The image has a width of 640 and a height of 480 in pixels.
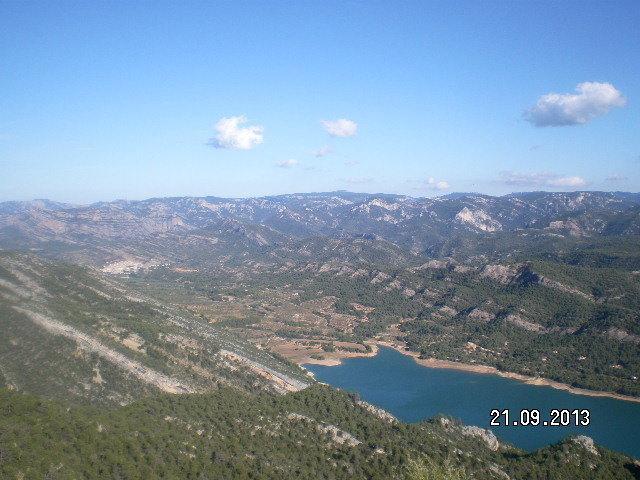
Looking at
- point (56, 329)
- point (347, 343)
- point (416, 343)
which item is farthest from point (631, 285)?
point (56, 329)

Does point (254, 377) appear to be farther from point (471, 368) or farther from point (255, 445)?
point (471, 368)

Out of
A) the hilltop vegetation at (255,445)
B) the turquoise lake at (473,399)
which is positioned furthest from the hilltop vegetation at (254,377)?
the turquoise lake at (473,399)

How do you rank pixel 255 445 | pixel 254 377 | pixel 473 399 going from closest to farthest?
pixel 255 445, pixel 254 377, pixel 473 399

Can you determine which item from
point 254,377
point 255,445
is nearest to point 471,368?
point 254,377

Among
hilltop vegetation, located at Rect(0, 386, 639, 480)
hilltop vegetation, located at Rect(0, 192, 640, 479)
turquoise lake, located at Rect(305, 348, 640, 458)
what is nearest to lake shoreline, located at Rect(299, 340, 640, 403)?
hilltop vegetation, located at Rect(0, 192, 640, 479)

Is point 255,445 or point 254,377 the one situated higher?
point 255,445

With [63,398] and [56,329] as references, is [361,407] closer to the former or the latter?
[63,398]
